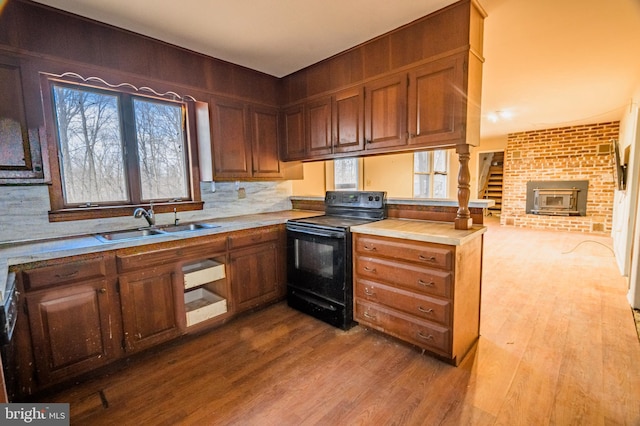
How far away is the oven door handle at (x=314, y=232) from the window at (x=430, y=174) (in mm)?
4188

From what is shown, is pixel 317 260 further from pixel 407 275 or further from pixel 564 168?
pixel 564 168

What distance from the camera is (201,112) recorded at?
2793 mm

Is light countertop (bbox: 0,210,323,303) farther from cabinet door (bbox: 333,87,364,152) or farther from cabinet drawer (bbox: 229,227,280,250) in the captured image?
cabinet door (bbox: 333,87,364,152)

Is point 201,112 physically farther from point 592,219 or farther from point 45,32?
point 592,219

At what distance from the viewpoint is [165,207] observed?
2.66 m

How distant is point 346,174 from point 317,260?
9.95ft

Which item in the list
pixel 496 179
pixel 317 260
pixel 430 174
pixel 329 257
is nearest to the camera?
pixel 329 257

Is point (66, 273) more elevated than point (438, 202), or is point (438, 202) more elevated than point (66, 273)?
point (438, 202)

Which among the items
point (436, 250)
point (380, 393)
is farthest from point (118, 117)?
point (380, 393)

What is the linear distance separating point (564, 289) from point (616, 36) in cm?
252

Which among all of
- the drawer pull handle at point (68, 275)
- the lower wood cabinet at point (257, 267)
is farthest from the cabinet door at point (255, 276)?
the drawer pull handle at point (68, 275)

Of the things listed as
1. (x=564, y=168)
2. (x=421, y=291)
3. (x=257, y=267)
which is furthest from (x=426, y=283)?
(x=564, y=168)

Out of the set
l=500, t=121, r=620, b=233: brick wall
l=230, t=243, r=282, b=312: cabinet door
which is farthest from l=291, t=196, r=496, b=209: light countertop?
l=500, t=121, r=620, b=233: brick wall

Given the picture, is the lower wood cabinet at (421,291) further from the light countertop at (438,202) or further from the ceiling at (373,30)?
the ceiling at (373,30)
